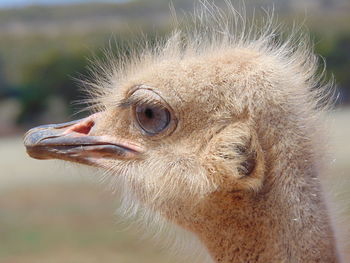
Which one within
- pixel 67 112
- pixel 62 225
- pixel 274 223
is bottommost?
pixel 274 223

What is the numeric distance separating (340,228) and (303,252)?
236 millimetres

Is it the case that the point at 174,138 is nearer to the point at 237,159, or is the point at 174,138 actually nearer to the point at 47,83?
the point at 237,159

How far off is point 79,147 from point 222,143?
541mm

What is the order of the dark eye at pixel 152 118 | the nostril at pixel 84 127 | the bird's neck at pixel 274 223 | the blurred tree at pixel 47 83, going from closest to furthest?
the bird's neck at pixel 274 223 < the dark eye at pixel 152 118 < the nostril at pixel 84 127 < the blurred tree at pixel 47 83

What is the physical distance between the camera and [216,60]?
330cm

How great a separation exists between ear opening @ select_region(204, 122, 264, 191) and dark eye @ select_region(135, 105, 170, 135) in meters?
0.21

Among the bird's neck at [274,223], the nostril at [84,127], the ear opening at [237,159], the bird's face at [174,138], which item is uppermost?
the nostril at [84,127]

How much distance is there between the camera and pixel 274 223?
3057 mm

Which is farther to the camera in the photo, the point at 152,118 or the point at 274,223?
the point at 152,118

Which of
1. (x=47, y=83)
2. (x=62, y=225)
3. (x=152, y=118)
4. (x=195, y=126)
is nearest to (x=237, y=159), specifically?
(x=195, y=126)

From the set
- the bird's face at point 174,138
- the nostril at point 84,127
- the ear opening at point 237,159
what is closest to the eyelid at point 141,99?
the bird's face at point 174,138

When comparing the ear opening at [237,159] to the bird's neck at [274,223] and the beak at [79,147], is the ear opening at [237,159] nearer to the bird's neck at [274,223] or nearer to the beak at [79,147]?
the bird's neck at [274,223]

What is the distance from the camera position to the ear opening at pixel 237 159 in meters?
3.07

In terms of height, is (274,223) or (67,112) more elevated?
(67,112)
